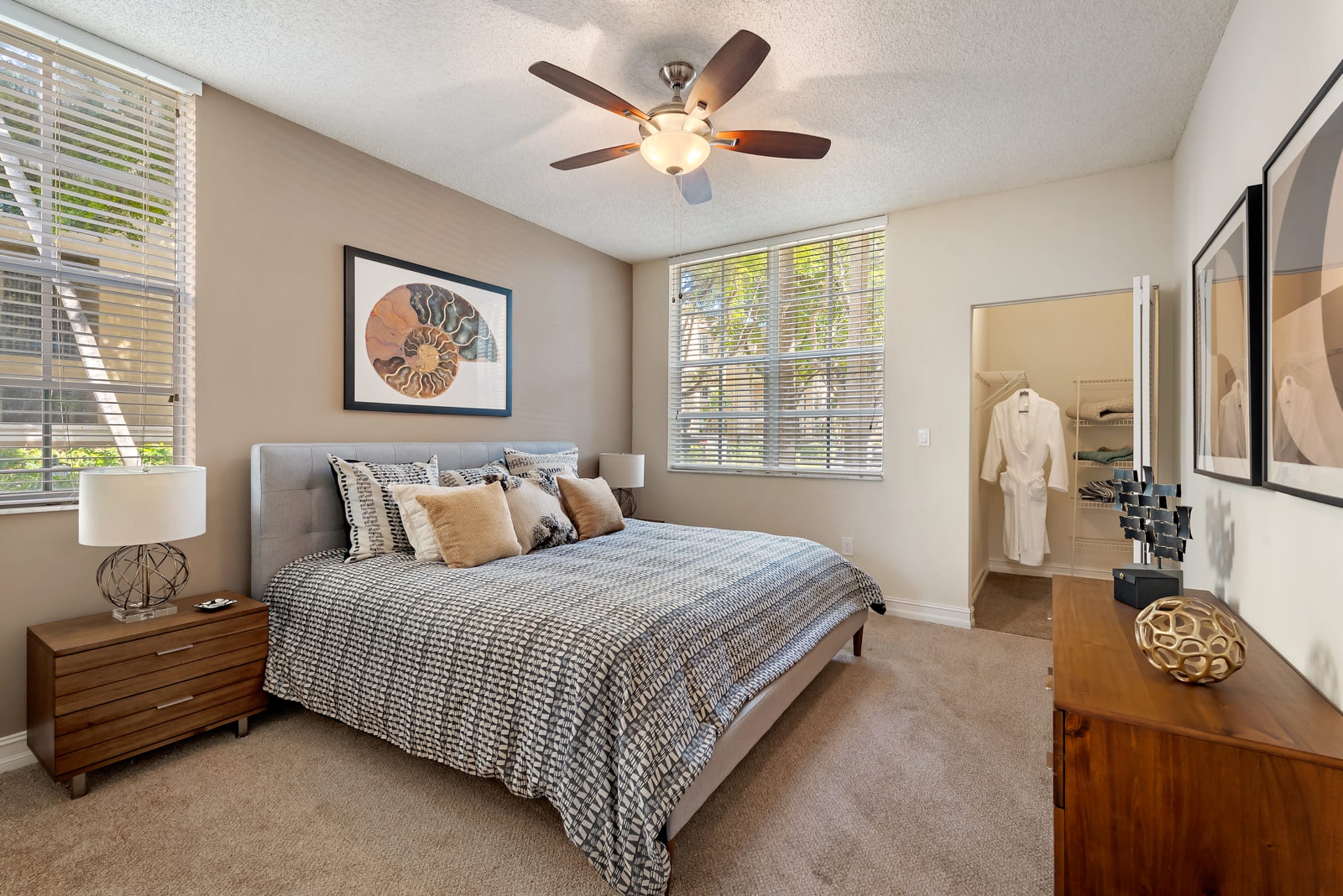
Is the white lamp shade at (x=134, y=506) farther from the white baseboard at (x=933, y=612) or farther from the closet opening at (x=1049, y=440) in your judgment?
the closet opening at (x=1049, y=440)

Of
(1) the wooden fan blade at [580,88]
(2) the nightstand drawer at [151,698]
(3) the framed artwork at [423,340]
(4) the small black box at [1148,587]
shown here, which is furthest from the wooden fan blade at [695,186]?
(2) the nightstand drawer at [151,698]

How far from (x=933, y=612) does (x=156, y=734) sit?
3827mm

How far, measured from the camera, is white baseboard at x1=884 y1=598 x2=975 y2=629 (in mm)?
3795

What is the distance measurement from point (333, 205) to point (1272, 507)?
374 centimetres

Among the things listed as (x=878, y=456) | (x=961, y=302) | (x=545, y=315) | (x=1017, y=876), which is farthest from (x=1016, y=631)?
(x=545, y=315)

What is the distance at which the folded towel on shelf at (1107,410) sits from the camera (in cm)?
467

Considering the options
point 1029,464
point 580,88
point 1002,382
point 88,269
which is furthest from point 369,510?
point 1002,382

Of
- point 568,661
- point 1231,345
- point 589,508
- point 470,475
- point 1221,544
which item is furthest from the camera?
point 589,508

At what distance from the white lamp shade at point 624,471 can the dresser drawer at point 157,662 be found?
2435mm

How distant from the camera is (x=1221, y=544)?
2.01 meters

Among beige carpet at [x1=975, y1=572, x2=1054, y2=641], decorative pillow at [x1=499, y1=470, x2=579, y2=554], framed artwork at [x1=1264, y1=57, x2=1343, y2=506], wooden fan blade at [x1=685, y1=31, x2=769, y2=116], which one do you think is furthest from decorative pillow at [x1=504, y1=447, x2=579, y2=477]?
framed artwork at [x1=1264, y1=57, x2=1343, y2=506]

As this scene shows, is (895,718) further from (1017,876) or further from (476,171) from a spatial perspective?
(476,171)

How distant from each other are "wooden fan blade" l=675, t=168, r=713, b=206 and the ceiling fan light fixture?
24cm

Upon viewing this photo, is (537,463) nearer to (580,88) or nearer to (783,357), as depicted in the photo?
(783,357)
